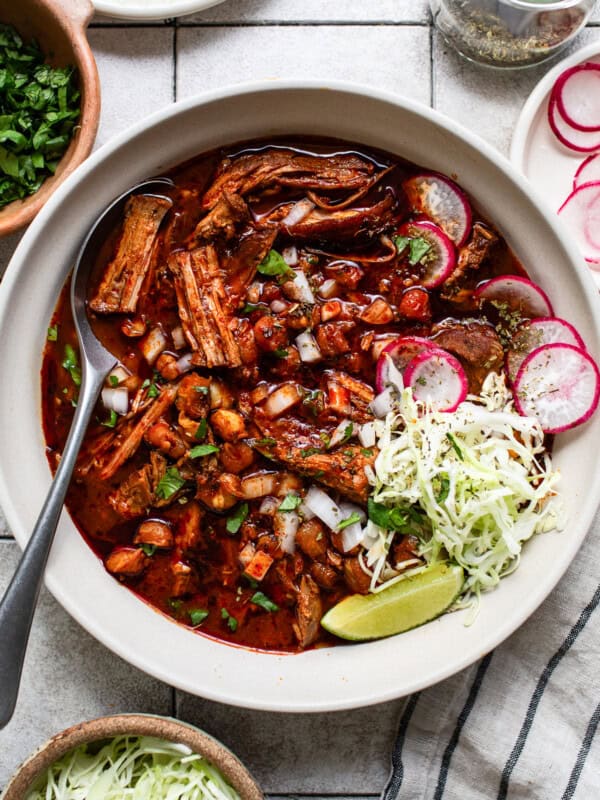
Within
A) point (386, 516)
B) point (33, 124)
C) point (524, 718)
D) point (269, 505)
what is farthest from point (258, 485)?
point (33, 124)

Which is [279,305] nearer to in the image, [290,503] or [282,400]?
[282,400]

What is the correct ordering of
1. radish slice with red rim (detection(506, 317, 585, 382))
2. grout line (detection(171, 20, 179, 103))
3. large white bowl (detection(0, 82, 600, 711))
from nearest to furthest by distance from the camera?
1. large white bowl (detection(0, 82, 600, 711))
2. radish slice with red rim (detection(506, 317, 585, 382))
3. grout line (detection(171, 20, 179, 103))

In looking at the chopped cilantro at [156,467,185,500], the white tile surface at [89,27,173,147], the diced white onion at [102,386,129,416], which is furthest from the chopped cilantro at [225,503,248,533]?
the white tile surface at [89,27,173,147]

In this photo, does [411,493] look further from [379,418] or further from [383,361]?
[383,361]

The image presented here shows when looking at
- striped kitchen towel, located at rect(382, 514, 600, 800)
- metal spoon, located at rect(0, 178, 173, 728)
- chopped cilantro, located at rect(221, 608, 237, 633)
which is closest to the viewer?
metal spoon, located at rect(0, 178, 173, 728)

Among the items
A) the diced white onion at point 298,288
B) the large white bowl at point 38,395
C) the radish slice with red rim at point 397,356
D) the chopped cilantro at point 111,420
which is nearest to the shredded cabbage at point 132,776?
the large white bowl at point 38,395

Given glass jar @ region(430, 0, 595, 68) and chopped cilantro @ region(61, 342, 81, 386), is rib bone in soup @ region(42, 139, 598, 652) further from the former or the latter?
glass jar @ region(430, 0, 595, 68)

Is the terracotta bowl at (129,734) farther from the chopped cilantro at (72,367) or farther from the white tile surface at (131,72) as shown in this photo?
the white tile surface at (131,72)
